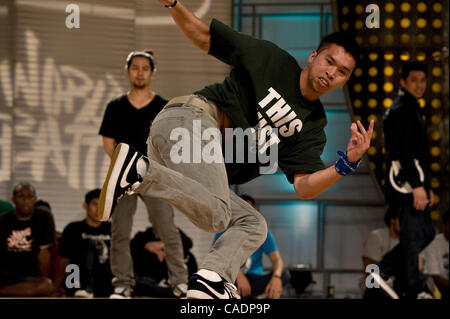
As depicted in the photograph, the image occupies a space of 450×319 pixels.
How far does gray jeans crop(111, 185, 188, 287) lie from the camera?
3080 millimetres

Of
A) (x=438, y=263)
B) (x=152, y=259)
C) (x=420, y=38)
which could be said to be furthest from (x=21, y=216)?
(x=420, y=38)

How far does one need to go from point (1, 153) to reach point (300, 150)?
3.07 m

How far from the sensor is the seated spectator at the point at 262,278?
3.66 metres

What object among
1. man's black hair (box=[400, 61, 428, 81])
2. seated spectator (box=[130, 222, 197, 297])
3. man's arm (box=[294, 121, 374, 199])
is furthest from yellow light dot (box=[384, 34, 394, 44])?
man's arm (box=[294, 121, 374, 199])

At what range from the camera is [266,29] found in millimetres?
4965

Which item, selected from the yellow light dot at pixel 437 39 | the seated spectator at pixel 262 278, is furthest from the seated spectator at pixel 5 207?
the yellow light dot at pixel 437 39

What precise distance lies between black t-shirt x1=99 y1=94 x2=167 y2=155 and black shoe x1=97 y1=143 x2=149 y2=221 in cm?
132

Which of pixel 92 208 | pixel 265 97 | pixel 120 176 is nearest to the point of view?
pixel 120 176

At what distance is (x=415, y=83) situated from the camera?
3.40 m

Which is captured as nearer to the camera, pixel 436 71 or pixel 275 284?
pixel 275 284

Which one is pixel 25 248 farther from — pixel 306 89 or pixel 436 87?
pixel 436 87

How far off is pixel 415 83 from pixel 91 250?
2.01 metres

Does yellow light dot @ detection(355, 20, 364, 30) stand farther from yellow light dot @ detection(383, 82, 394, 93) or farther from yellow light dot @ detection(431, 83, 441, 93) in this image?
yellow light dot @ detection(431, 83, 441, 93)

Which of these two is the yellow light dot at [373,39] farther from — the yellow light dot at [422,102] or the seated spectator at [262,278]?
the seated spectator at [262,278]
